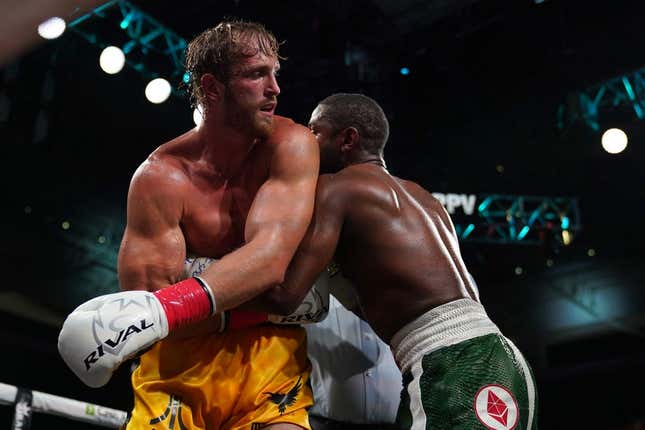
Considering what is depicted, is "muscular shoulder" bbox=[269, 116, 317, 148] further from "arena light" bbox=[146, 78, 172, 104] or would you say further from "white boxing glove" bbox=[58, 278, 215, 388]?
"arena light" bbox=[146, 78, 172, 104]

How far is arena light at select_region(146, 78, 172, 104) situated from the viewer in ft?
17.6

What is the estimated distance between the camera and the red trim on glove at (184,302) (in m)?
1.49

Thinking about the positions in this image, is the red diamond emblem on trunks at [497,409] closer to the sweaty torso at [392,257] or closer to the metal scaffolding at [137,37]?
the sweaty torso at [392,257]

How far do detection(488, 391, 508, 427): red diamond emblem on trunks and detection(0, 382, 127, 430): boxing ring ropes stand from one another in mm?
1024

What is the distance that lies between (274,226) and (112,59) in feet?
12.1

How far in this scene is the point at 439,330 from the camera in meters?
1.87

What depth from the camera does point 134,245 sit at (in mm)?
1910

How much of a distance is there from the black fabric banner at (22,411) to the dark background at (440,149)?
3635mm

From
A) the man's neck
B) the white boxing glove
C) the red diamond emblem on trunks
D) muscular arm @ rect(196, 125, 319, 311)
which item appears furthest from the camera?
the man's neck

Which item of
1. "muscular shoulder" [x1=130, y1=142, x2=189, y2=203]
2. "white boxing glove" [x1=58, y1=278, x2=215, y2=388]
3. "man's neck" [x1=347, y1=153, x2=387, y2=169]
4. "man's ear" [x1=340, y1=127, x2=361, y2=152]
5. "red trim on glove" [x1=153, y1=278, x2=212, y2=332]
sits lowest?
"white boxing glove" [x1=58, y1=278, x2=215, y2=388]

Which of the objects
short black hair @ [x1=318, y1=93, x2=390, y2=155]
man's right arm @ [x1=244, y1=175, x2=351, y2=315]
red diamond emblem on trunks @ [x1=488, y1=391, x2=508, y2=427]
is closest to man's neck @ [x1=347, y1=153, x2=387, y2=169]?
short black hair @ [x1=318, y1=93, x2=390, y2=155]

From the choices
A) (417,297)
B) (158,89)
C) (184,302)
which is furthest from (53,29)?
(184,302)

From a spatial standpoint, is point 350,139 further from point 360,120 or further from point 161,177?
point 161,177

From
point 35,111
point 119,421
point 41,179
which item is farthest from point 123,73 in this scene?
point 119,421
